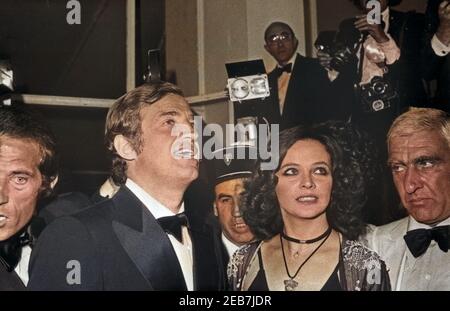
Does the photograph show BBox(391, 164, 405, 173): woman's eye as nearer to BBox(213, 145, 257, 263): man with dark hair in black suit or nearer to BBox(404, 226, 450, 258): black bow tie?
BBox(404, 226, 450, 258): black bow tie

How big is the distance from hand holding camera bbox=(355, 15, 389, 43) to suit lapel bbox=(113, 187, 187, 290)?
1208 mm

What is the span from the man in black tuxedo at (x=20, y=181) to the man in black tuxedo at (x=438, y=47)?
161cm

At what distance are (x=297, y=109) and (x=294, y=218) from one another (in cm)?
46

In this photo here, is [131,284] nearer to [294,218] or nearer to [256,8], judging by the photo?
[294,218]

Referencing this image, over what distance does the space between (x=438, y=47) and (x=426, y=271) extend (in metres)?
0.95

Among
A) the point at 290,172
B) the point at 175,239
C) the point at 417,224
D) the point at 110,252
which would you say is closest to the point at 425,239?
the point at 417,224

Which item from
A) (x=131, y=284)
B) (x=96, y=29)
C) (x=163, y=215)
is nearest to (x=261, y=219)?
(x=163, y=215)

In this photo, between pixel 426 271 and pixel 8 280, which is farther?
pixel 426 271

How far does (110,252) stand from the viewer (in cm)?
235

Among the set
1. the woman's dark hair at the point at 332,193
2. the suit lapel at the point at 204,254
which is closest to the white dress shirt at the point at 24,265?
the suit lapel at the point at 204,254

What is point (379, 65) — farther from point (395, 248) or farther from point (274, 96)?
point (395, 248)

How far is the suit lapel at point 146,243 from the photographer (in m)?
2.36

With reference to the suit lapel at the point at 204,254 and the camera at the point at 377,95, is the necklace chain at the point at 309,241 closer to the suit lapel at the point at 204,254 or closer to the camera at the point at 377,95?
the suit lapel at the point at 204,254
